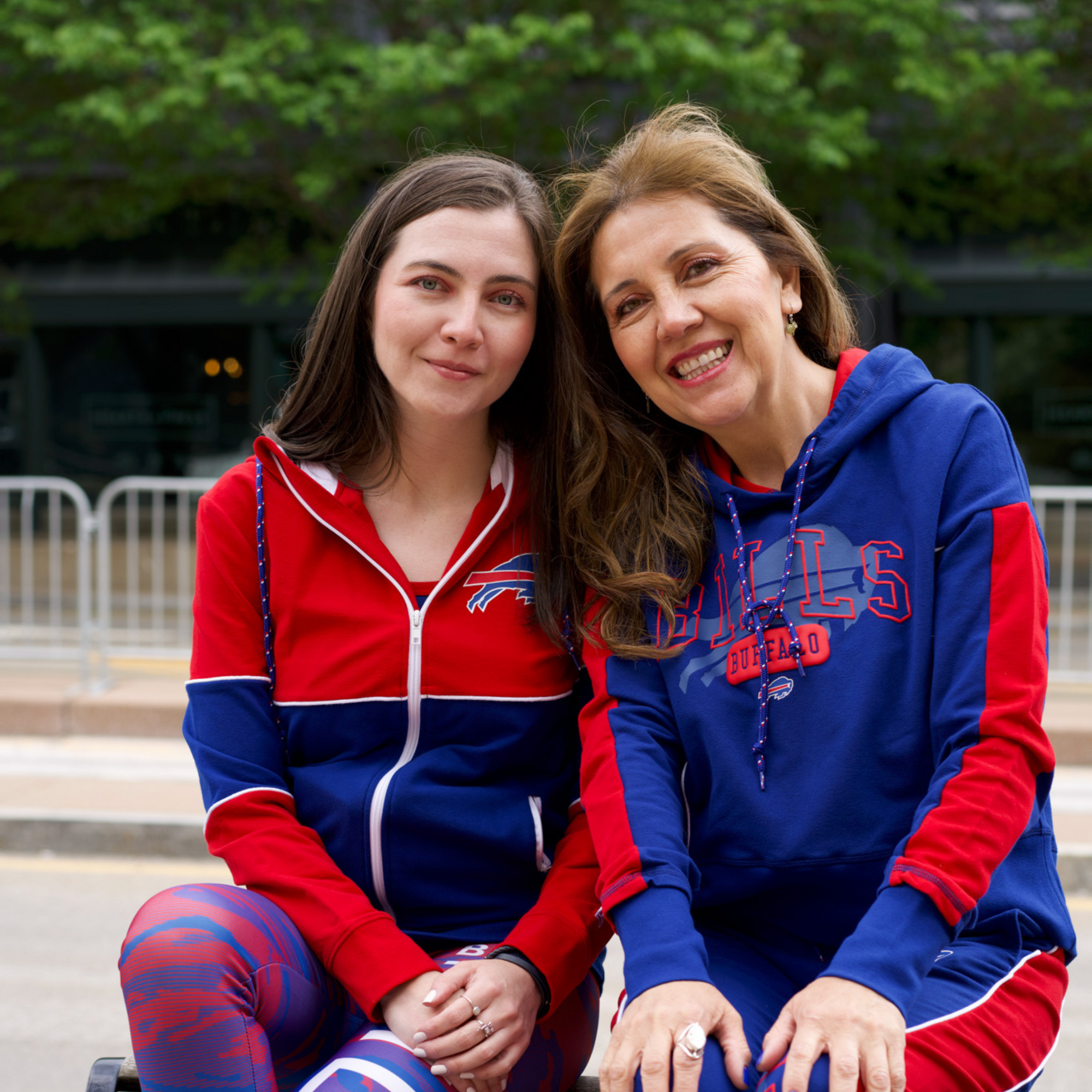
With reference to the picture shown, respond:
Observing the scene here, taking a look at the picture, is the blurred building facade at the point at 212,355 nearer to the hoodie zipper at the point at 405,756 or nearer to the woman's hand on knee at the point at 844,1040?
the hoodie zipper at the point at 405,756

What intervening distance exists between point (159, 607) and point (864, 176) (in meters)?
7.79

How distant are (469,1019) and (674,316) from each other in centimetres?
119

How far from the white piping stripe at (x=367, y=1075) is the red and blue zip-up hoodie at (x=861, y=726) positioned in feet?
1.28

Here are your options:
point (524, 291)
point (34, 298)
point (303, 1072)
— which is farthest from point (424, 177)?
point (34, 298)

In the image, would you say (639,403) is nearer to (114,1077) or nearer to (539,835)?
(539,835)

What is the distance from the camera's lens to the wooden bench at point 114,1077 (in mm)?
1876

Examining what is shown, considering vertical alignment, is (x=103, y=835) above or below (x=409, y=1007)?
below

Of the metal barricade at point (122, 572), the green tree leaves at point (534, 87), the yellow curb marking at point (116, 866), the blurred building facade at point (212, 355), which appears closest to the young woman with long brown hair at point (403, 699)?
the yellow curb marking at point (116, 866)

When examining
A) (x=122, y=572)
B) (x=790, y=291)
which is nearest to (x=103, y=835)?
(x=122, y=572)

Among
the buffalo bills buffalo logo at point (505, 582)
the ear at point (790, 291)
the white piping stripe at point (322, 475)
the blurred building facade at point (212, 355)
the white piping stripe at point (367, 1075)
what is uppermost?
the blurred building facade at point (212, 355)

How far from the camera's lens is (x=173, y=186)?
1069 centimetres

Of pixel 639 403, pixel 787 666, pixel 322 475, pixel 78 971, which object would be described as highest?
pixel 639 403

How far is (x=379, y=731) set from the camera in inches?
81.9

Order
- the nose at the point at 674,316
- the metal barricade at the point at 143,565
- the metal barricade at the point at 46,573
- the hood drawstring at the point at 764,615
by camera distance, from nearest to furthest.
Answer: the hood drawstring at the point at 764,615 < the nose at the point at 674,316 < the metal barricade at the point at 46,573 < the metal barricade at the point at 143,565
